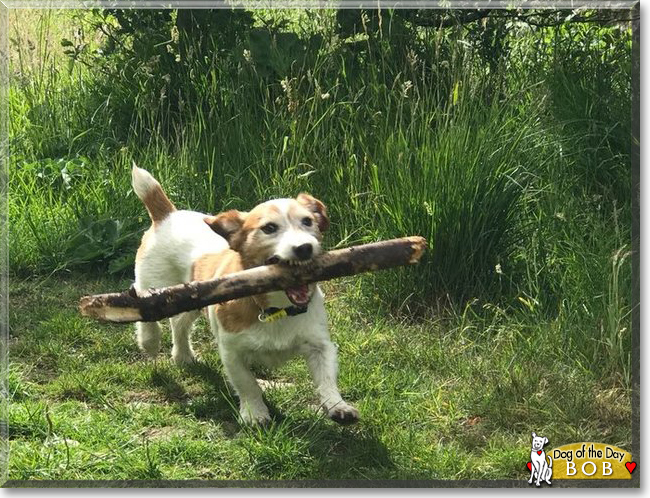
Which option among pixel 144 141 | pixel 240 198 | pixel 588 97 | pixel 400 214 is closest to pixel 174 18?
pixel 144 141

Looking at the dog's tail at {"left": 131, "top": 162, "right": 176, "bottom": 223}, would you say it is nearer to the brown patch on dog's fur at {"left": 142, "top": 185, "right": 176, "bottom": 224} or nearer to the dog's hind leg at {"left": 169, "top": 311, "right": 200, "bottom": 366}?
the brown patch on dog's fur at {"left": 142, "top": 185, "right": 176, "bottom": 224}

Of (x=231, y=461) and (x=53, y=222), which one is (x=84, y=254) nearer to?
(x=53, y=222)

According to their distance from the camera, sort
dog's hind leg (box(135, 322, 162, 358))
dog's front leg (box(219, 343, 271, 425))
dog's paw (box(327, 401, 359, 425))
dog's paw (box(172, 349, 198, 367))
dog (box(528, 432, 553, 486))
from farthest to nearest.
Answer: dog's hind leg (box(135, 322, 162, 358)) → dog's paw (box(172, 349, 198, 367)) → dog's front leg (box(219, 343, 271, 425)) → dog's paw (box(327, 401, 359, 425)) → dog (box(528, 432, 553, 486))

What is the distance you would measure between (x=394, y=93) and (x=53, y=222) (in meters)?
1.73

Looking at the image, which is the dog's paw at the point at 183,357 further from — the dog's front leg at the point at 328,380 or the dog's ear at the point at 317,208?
the dog's ear at the point at 317,208

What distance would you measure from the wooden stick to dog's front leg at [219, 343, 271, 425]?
2.07 ft

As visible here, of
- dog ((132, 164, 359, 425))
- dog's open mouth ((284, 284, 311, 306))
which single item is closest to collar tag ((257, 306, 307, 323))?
dog ((132, 164, 359, 425))

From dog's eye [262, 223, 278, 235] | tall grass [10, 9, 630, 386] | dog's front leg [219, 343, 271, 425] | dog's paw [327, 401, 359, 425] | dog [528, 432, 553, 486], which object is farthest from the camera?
tall grass [10, 9, 630, 386]

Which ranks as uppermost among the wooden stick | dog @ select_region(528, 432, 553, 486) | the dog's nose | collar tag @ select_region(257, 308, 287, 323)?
the dog's nose

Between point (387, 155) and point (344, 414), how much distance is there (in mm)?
1236

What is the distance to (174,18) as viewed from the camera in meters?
4.75

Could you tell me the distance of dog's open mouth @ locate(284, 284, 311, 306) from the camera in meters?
3.76

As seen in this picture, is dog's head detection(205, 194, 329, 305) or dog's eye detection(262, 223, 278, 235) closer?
dog's head detection(205, 194, 329, 305)

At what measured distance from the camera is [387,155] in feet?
14.3
